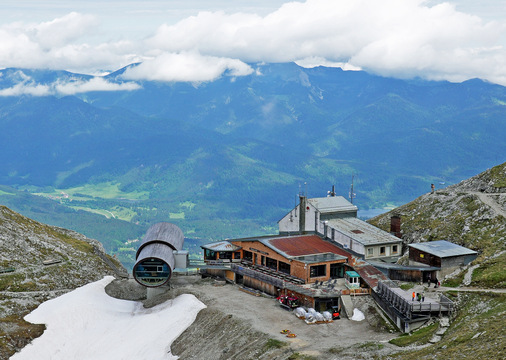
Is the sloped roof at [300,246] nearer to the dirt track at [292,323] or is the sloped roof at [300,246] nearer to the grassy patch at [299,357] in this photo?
the dirt track at [292,323]

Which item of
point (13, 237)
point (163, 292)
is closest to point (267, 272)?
point (163, 292)

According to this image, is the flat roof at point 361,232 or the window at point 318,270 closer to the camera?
the window at point 318,270

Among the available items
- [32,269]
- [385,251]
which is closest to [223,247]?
[385,251]

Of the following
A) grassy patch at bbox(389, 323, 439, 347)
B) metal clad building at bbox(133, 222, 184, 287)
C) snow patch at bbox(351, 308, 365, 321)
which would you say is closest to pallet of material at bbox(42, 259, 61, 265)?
metal clad building at bbox(133, 222, 184, 287)

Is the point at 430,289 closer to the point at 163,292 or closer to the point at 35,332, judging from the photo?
the point at 163,292

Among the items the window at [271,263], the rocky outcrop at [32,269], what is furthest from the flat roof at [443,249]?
the rocky outcrop at [32,269]
